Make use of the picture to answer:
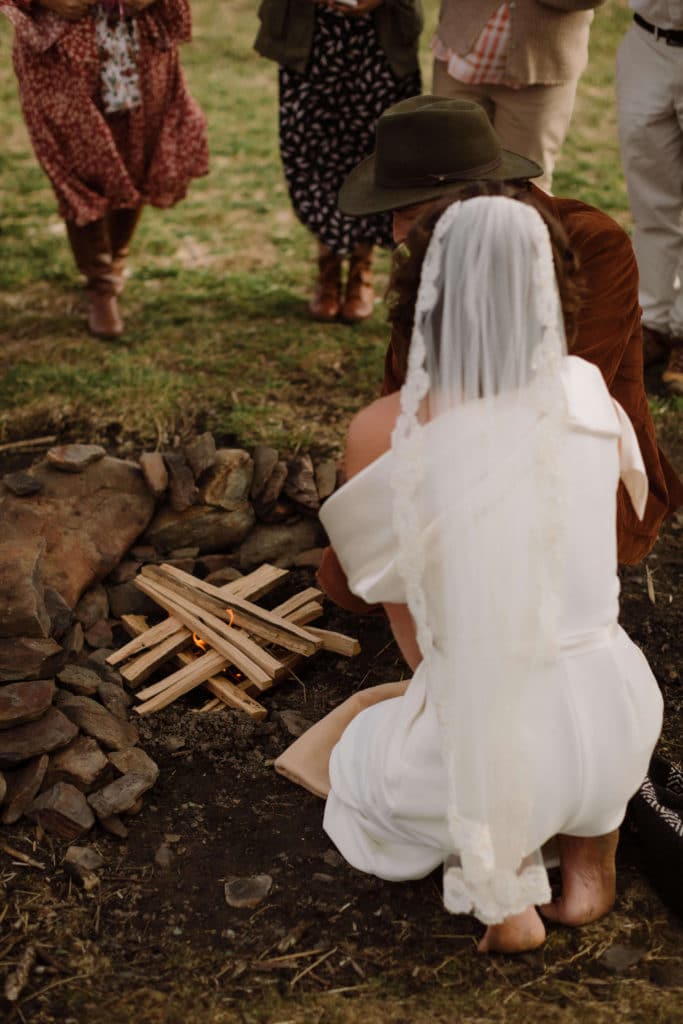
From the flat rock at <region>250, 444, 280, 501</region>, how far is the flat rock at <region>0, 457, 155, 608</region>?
1.23 ft

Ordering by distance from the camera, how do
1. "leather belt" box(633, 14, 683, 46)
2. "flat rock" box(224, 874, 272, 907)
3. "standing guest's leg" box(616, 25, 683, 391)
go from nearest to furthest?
"flat rock" box(224, 874, 272, 907) → "leather belt" box(633, 14, 683, 46) → "standing guest's leg" box(616, 25, 683, 391)

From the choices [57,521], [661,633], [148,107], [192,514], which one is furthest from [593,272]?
[148,107]

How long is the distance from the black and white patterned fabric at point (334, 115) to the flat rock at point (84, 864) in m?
3.24

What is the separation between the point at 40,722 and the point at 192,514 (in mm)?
1133

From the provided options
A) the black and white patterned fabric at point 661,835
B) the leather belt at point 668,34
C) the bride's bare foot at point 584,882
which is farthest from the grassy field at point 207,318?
Result: the bride's bare foot at point 584,882

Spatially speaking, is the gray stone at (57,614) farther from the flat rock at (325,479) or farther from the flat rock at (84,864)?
the flat rock at (325,479)

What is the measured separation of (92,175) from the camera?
5230mm

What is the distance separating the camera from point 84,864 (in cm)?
285

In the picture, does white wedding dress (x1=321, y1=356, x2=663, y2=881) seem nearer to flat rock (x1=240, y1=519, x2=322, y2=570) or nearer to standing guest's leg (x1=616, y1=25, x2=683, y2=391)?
flat rock (x1=240, y1=519, x2=322, y2=570)

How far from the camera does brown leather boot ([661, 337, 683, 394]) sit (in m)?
5.13

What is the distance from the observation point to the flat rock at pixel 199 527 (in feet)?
13.3

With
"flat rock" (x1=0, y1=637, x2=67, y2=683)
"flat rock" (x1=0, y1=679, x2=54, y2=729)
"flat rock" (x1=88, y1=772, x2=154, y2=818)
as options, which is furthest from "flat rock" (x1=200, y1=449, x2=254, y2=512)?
"flat rock" (x1=88, y1=772, x2=154, y2=818)

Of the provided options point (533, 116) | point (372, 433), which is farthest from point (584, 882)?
point (533, 116)

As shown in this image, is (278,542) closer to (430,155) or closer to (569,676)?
(430,155)
